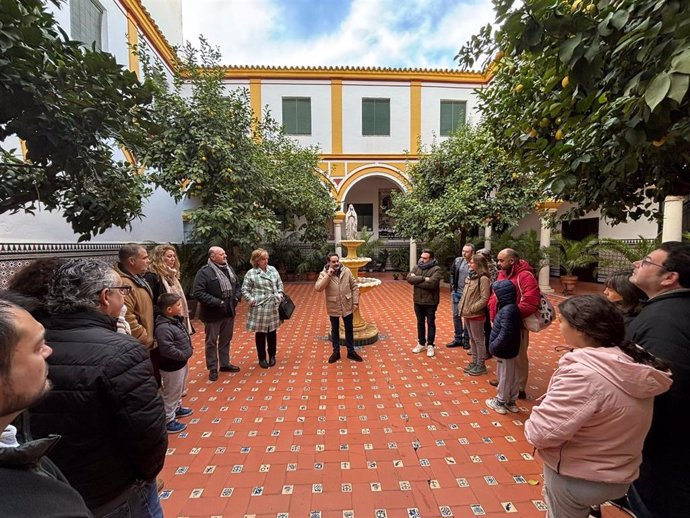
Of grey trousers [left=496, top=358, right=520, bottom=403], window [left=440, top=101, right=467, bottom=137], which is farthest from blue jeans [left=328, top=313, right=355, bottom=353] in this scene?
window [left=440, top=101, right=467, bottom=137]

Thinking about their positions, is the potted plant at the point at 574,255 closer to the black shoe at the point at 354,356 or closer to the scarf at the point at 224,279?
the black shoe at the point at 354,356

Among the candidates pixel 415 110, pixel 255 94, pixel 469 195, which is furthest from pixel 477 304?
pixel 255 94

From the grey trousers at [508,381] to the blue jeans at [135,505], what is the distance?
303cm

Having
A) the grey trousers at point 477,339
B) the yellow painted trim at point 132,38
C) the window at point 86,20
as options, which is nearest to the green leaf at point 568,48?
the grey trousers at point 477,339

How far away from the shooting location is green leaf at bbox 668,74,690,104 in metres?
0.98

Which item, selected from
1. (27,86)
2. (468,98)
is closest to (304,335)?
(27,86)

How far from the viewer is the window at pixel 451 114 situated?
14867mm

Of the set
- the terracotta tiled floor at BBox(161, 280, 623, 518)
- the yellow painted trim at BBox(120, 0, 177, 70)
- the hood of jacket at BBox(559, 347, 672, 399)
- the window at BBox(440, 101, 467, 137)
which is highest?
the yellow painted trim at BBox(120, 0, 177, 70)

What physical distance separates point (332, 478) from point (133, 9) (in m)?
12.0

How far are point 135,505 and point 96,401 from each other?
653 millimetres

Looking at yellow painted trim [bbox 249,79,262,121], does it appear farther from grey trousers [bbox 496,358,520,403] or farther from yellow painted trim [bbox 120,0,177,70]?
grey trousers [bbox 496,358,520,403]

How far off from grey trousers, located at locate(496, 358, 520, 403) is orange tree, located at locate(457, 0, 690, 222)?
1.68 metres

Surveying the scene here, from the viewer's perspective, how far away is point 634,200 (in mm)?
3021

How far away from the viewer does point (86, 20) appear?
7.28 m
